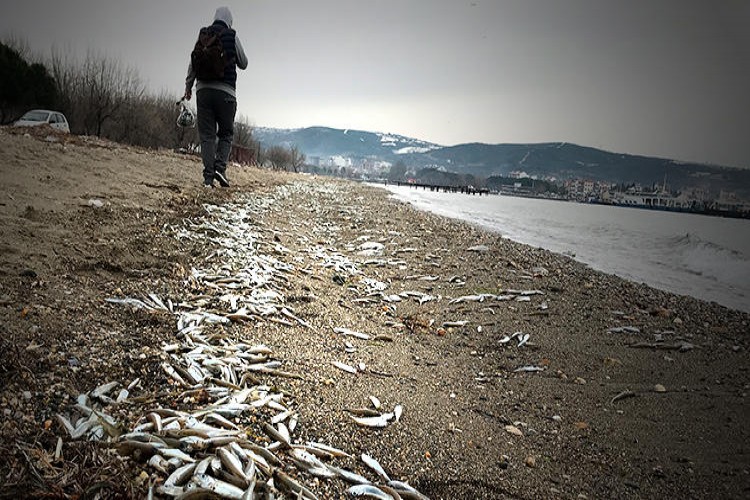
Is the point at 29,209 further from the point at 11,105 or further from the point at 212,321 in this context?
the point at 11,105

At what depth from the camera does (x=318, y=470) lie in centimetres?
210

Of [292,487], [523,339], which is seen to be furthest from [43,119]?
[292,487]

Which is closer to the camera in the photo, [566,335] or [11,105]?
[566,335]

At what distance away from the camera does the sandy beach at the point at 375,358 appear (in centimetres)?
226

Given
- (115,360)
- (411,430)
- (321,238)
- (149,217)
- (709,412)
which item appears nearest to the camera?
(115,360)

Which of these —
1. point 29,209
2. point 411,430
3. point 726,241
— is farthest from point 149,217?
point 726,241

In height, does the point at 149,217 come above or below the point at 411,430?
above

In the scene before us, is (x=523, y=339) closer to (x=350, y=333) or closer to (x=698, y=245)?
(x=350, y=333)

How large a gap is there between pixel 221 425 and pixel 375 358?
6.06 ft

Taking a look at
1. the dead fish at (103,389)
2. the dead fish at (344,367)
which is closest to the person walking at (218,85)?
the dead fish at (344,367)

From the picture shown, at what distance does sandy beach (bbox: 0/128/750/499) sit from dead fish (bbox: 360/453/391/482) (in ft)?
0.16

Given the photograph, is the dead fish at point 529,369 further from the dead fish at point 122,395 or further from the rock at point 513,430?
the dead fish at point 122,395

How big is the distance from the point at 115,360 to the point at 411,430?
2028mm

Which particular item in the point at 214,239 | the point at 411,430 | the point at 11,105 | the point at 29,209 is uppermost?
the point at 11,105
